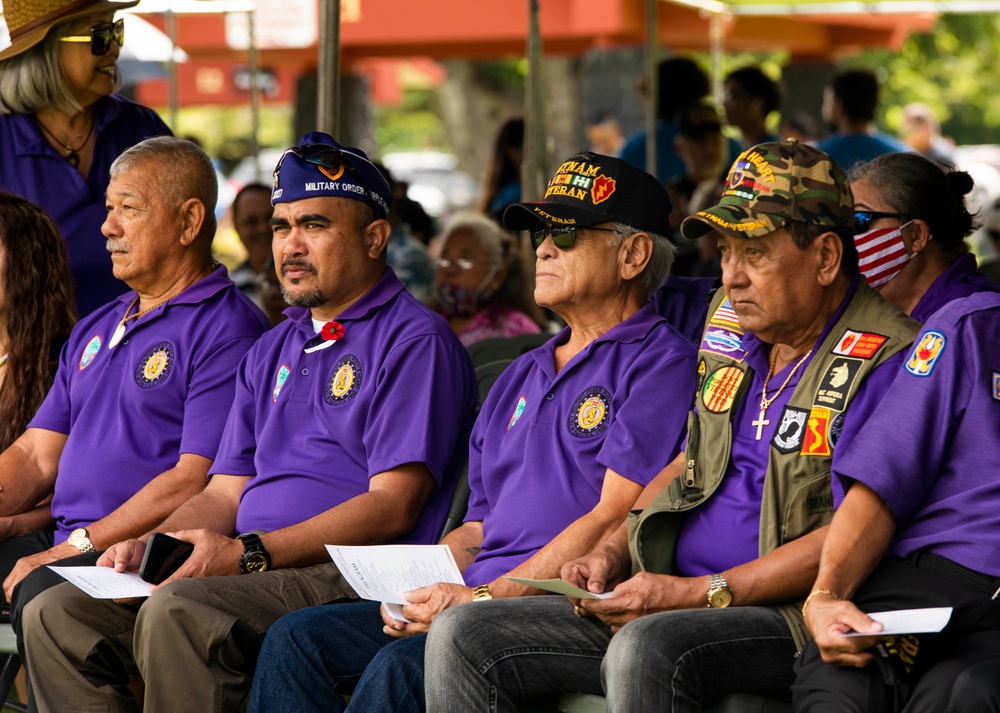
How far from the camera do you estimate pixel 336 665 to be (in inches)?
139

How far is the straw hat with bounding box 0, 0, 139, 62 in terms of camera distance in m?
4.82

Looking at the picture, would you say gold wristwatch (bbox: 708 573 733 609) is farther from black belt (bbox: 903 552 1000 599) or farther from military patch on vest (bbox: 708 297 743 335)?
military patch on vest (bbox: 708 297 743 335)

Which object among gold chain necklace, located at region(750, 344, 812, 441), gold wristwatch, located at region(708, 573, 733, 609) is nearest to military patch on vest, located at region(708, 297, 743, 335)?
gold chain necklace, located at region(750, 344, 812, 441)

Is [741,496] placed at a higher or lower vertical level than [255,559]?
higher

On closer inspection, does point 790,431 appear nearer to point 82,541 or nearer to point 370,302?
point 370,302

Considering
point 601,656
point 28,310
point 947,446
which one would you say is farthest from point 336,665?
point 28,310

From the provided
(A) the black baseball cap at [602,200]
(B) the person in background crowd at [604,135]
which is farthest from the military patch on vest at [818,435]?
(B) the person in background crowd at [604,135]

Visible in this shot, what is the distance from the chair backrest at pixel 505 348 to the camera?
16.1 ft

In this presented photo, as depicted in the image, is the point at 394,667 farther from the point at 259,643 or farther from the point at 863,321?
the point at 863,321

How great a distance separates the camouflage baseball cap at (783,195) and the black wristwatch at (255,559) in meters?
1.46

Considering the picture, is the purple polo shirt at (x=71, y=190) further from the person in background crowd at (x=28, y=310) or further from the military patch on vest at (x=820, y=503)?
the military patch on vest at (x=820, y=503)

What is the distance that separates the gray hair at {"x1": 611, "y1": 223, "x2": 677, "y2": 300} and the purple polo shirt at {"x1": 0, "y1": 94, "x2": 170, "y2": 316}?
7.00 feet

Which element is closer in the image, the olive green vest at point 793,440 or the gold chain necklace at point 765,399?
the olive green vest at point 793,440

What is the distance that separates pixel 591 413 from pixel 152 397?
144 cm
